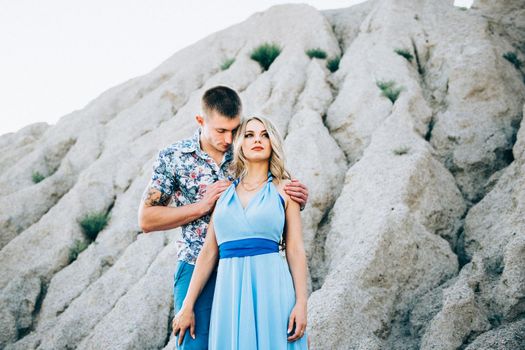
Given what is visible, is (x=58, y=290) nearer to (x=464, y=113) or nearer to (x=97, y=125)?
(x=97, y=125)

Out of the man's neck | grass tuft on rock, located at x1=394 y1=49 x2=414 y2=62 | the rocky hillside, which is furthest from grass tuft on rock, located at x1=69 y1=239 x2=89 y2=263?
grass tuft on rock, located at x1=394 y1=49 x2=414 y2=62

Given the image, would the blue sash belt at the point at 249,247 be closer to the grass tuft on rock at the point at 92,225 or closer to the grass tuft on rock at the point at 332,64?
the grass tuft on rock at the point at 92,225

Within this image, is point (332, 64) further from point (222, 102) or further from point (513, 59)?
point (222, 102)

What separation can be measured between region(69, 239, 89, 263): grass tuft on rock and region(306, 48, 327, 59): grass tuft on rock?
6.66 meters

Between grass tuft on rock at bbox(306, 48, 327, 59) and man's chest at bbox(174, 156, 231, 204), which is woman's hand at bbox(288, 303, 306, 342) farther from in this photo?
grass tuft on rock at bbox(306, 48, 327, 59)

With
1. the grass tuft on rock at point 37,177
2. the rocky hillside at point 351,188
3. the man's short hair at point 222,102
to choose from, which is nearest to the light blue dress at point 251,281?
the man's short hair at point 222,102

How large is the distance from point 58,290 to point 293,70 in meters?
6.58

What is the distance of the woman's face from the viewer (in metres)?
3.41

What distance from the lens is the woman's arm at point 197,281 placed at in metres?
3.04

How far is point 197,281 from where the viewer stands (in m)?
3.11

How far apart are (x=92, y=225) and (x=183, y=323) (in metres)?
5.61

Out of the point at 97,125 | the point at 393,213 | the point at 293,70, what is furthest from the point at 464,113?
the point at 97,125

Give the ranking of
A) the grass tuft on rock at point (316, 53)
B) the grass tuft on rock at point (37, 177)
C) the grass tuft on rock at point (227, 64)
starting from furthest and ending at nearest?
the grass tuft on rock at point (227, 64), the grass tuft on rock at point (316, 53), the grass tuft on rock at point (37, 177)

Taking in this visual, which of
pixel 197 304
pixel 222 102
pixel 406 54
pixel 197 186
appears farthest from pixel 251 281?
pixel 406 54
